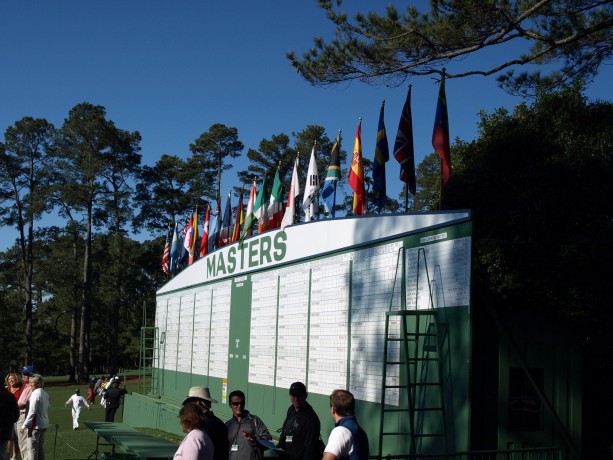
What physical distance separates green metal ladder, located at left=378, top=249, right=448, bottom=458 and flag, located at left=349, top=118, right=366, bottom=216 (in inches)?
115

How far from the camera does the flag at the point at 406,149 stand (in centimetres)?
1222

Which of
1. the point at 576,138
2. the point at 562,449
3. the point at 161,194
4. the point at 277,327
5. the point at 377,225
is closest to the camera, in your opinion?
the point at 562,449

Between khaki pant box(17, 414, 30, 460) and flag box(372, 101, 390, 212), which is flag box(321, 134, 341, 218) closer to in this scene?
flag box(372, 101, 390, 212)

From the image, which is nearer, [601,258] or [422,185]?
[601,258]

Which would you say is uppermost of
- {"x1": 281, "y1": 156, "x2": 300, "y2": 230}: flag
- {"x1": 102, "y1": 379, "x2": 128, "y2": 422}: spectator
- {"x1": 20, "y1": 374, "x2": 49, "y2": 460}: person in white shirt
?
{"x1": 281, "y1": 156, "x2": 300, "y2": 230}: flag

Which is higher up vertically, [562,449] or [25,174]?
[25,174]

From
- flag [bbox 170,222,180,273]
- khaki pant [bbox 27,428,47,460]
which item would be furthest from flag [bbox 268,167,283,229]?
flag [bbox 170,222,180,273]

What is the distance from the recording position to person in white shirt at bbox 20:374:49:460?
12.2m

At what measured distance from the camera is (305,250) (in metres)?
13.3

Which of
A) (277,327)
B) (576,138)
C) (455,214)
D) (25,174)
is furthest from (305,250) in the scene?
(25,174)

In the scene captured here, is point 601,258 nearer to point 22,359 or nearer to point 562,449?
point 562,449

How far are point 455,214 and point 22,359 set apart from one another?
55.0 metres

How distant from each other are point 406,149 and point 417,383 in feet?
13.8

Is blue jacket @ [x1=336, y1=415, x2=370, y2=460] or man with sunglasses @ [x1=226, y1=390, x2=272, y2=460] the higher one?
blue jacket @ [x1=336, y1=415, x2=370, y2=460]
